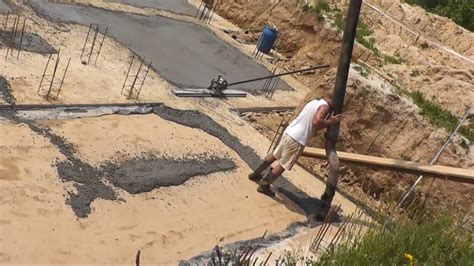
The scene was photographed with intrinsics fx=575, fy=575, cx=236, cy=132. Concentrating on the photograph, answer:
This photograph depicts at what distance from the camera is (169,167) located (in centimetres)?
696

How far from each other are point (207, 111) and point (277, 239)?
3.51 metres

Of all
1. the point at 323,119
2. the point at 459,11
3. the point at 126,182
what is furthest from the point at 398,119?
the point at 459,11

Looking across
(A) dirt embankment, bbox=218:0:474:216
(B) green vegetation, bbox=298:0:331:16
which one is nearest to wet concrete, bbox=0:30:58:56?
(A) dirt embankment, bbox=218:0:474:216

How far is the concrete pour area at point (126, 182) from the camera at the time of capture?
17.0ft

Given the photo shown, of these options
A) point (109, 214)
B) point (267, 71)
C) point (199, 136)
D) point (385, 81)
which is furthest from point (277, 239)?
point (267, 71)

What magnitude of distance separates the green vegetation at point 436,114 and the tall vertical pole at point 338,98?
2.45m

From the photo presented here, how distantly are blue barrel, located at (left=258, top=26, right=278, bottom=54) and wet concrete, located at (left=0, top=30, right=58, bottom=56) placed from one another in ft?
19.2

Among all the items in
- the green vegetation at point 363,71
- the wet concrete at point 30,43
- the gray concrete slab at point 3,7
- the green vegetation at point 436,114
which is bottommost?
the wet concrete at point 30,43

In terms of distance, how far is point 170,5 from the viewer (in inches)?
549

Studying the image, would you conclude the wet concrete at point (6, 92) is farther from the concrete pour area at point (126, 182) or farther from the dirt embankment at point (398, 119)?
the dirt embankment at point (398, 119)

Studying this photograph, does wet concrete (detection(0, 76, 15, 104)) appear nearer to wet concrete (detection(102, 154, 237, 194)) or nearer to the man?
wet concrete (detection(102, 154, 237, 194))

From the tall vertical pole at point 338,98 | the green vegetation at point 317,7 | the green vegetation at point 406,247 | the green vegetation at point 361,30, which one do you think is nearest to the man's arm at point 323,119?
the tall vertical pole at point 338,98

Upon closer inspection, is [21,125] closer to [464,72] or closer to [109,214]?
[109,214]

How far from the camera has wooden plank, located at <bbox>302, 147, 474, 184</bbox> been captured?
7148mm
